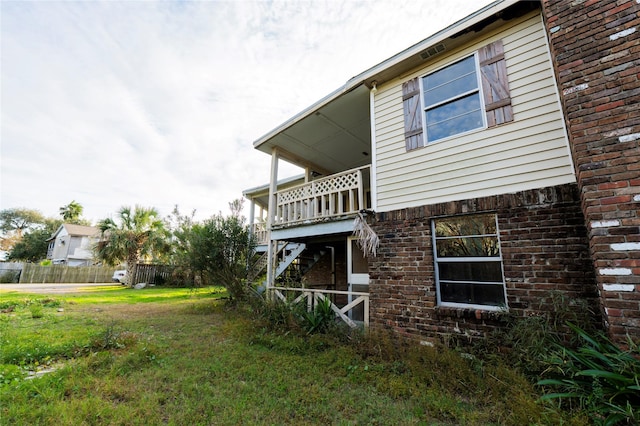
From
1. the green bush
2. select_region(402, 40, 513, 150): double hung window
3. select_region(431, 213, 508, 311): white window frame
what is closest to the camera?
select_region(431, 213, 508, 311): white window frame

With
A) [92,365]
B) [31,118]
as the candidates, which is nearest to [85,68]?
[31,118]

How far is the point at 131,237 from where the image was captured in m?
19.4

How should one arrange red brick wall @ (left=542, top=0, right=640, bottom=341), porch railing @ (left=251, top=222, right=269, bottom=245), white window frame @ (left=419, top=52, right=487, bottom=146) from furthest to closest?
porch railing @ (left=251, top=222, right=269, bottom=245) → white window frame @ (left=419, top=52, right=487, bottom=146) → red brick wall @ (left=542, top=0, right=640, bottom=341)

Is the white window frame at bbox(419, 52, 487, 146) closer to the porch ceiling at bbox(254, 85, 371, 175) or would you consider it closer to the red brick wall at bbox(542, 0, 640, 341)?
the red brick wall at bbox(542, 0, 640, 341)

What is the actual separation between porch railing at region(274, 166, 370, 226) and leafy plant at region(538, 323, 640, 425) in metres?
4.23

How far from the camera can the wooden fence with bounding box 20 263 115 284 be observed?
823 inches

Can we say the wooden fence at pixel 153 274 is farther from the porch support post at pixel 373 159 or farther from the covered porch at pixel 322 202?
the porch support post at pixel 373 159

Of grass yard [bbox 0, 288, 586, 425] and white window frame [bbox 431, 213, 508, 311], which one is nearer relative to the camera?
grass yard [bbox 0, 288, 586, 425]

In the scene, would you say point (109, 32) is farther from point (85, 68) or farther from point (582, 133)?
point (582, 133)

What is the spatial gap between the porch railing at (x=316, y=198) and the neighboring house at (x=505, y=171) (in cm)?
22

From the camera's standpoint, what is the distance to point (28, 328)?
6.18 metres

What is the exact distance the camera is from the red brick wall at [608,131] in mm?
2680

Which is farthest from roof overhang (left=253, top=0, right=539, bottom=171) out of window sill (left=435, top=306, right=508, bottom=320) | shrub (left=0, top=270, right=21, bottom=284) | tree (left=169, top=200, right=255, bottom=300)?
shrub (left=0, top=270, right=21, bottom=284)

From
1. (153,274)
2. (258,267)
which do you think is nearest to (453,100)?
(258,267)
